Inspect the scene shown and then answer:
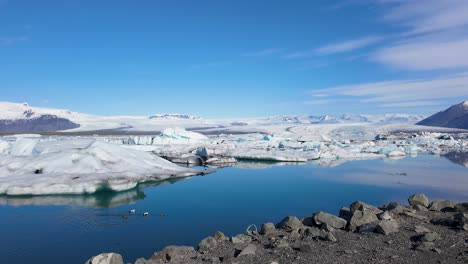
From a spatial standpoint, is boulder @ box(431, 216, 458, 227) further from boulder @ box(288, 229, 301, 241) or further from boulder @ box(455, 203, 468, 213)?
boulder @ box(288, 229, 301, 241)

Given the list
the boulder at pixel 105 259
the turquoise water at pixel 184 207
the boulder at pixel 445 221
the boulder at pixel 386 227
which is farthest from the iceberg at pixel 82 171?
the boulder at pixel 445 221

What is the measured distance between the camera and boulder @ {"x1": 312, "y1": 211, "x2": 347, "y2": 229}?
22.1 feet

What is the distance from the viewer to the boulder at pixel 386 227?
617 cm

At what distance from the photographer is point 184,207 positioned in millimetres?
9758

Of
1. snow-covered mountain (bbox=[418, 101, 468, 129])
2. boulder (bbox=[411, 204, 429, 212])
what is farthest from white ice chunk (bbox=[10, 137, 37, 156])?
snow-covered mountain (bbox=[418, 101, 468, 129])

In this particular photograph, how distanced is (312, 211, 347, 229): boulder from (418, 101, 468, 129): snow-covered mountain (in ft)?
259

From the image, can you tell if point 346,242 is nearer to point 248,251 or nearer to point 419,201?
point 248,251

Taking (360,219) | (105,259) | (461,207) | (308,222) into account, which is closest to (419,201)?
(461,207)

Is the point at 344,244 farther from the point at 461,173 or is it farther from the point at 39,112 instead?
the point at 39,112

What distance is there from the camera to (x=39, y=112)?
4983 inches

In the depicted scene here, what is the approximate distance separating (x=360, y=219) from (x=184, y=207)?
14.8 feet

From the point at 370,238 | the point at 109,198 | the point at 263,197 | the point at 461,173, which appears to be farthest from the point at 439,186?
the point at 109,198

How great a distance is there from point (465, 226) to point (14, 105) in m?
148

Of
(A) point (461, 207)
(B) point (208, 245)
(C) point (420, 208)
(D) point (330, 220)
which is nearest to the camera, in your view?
(B) point (208, 245)
